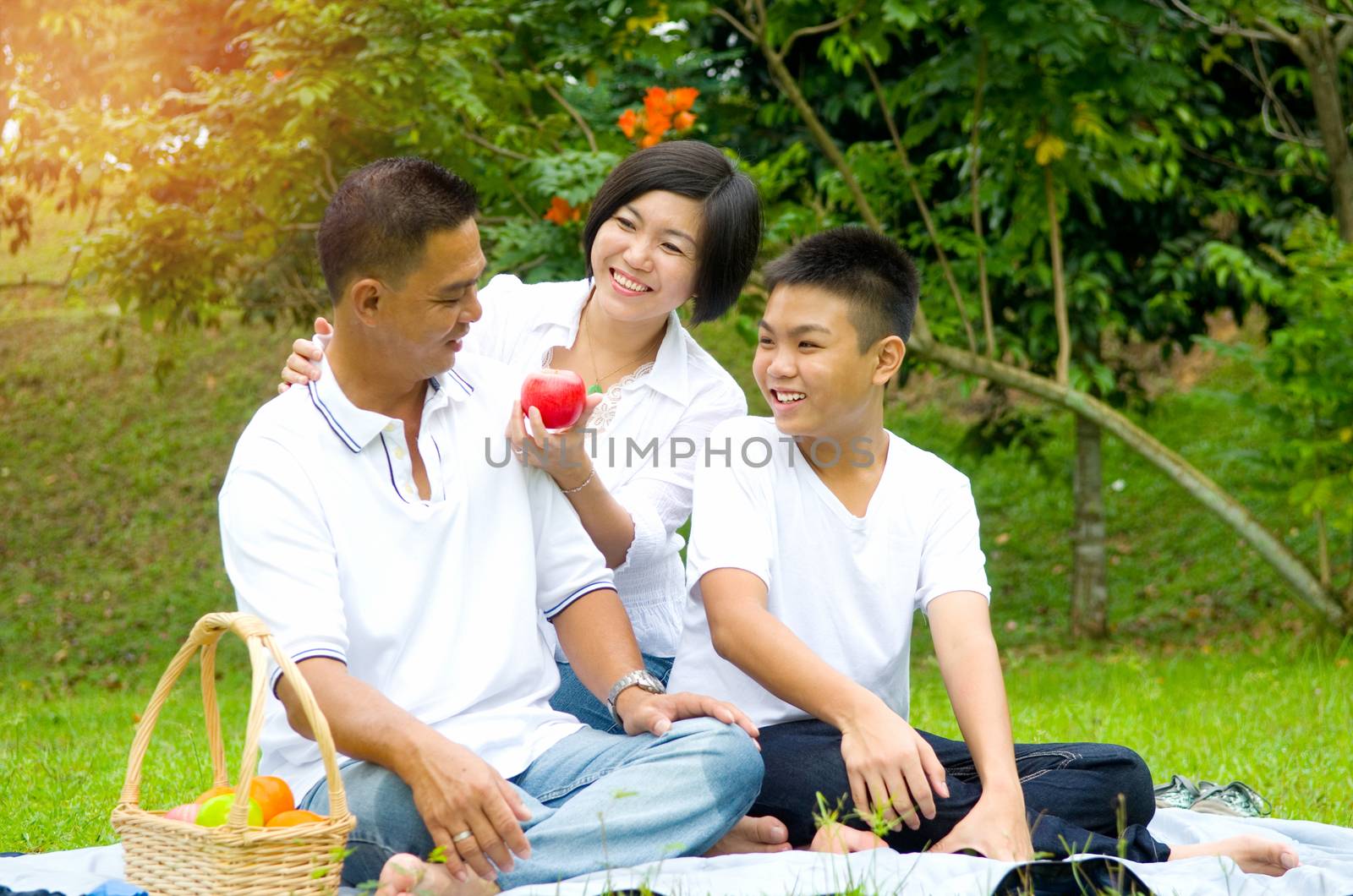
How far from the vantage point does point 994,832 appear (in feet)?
10.2

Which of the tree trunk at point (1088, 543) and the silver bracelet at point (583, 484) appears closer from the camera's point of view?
the silver bracelet at point (583, 484)

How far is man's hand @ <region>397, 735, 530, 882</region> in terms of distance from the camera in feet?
8.78

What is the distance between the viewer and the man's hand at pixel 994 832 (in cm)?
310

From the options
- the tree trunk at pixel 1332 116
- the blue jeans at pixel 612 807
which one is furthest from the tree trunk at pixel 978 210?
the blue jeans at pixel 612 807

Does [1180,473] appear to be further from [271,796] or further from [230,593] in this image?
[230,593]

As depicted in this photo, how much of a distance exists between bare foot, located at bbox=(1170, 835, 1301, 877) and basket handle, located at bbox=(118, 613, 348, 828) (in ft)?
7.00

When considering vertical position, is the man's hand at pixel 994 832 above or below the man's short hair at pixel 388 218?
below

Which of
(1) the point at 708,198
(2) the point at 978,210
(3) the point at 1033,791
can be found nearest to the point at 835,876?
(3) the point at 1033,791

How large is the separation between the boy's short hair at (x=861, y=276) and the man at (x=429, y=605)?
0.97 m

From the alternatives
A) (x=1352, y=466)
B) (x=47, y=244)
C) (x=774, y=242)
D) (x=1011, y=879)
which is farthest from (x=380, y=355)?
(x=47, y=244)

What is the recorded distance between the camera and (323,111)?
6938 millimetres

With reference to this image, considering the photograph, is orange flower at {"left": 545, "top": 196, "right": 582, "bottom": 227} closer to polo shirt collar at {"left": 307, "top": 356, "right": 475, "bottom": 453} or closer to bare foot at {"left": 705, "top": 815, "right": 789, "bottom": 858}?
polo shirt collar at {"left": 307, "top": 356, "right": 475, "bottom": 453}

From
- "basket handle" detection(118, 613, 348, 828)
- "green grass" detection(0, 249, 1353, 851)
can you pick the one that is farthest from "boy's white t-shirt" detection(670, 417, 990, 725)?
"green grass" detection(0, 249, 1353, 851)

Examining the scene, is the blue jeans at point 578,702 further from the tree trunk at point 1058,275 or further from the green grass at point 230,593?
the tree trunk at point 1058,275
